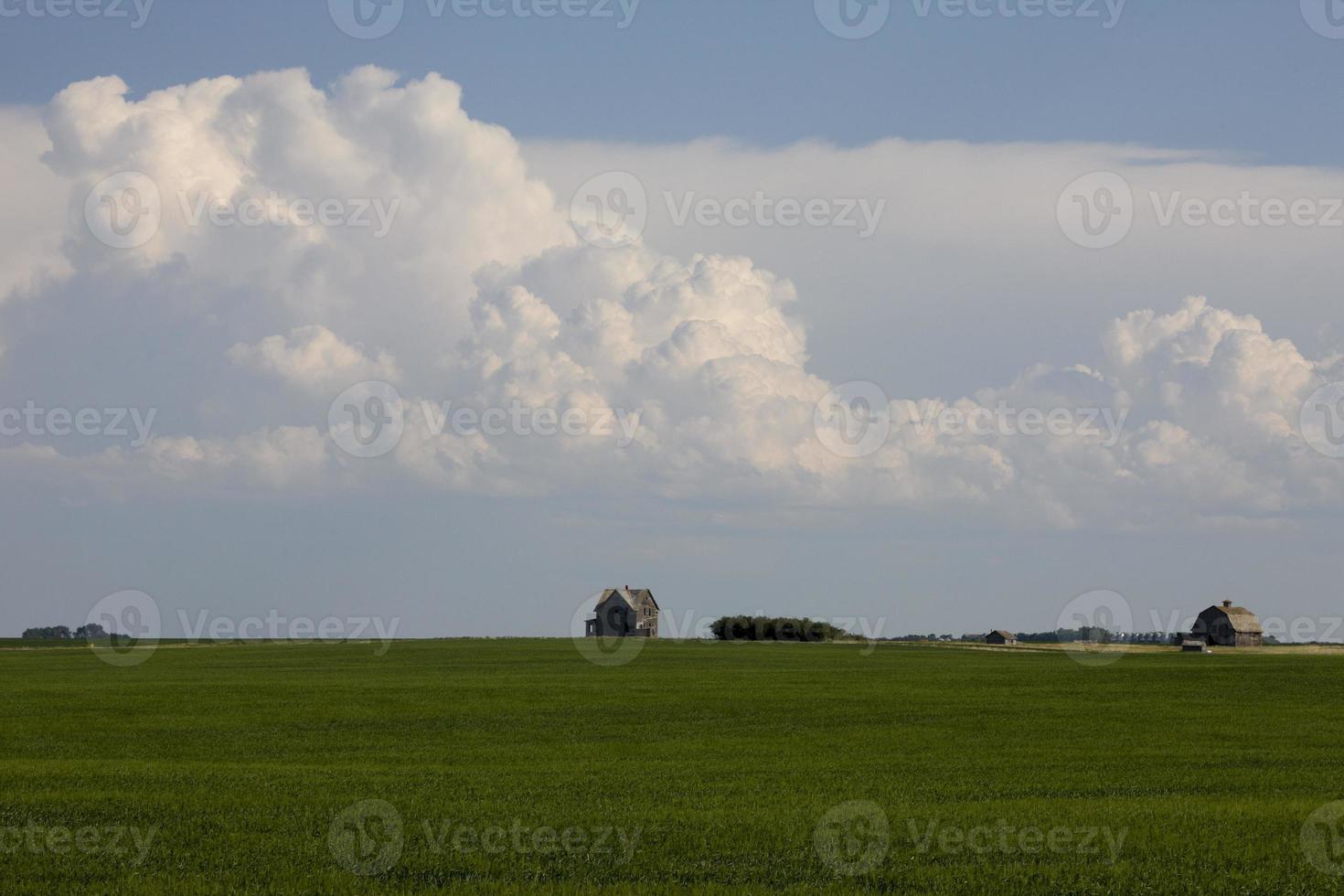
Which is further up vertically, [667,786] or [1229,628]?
[1229,628]

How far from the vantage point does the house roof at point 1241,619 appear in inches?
6560

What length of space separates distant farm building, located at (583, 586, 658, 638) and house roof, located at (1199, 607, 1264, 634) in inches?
3152

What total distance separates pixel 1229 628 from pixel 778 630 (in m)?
58.4

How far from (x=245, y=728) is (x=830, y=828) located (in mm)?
34224

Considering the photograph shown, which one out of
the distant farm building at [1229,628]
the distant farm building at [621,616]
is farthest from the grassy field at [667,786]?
the distant farm building at [621,616]

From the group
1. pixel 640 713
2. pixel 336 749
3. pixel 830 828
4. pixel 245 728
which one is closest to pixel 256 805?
pixel 830 828

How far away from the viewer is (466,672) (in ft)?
304

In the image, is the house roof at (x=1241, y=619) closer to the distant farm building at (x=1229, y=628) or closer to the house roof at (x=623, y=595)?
the distant farm building at (x=1229, y=628)

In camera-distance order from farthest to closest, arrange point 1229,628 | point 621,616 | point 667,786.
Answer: point 621,616 → point 1229,628 → point 667,786

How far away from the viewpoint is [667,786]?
33.8 m

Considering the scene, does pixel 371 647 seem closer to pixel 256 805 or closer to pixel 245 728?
pixel 245 728

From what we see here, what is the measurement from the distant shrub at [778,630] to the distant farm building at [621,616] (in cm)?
1917

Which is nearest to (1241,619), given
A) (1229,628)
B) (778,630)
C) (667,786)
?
(1229,628)

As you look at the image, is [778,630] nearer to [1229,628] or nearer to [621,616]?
[621,616]
